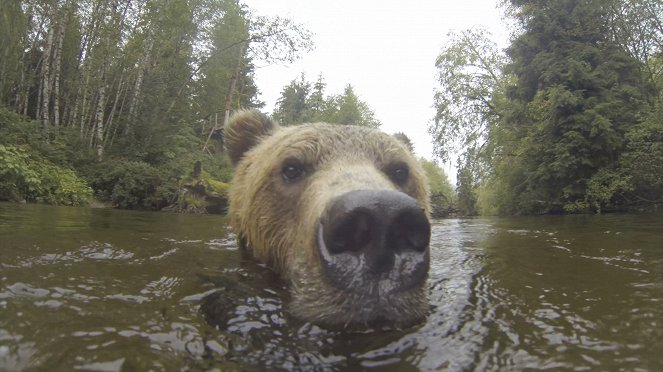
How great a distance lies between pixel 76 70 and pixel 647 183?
2449 cm

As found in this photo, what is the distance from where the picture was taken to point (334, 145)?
10.2 ft

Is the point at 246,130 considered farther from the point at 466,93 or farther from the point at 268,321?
the point at 466,93

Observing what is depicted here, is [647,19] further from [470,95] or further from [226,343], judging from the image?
[226,343]

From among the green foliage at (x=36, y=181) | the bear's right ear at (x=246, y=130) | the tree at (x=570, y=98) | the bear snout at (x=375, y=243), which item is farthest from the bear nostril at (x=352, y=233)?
the tree at (x=570, y=98)

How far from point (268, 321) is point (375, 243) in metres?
0.68

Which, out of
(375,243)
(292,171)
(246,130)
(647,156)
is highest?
(647,156)

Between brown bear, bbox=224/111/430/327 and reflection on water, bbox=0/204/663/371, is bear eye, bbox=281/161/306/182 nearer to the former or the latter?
brown bear, bbox=224/111/430/327

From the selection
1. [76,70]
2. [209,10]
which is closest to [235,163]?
[76,70]

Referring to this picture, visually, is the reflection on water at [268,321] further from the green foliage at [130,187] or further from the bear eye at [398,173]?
the green foliage at [130,187]

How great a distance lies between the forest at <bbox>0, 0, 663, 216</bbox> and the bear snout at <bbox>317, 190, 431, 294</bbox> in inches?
515

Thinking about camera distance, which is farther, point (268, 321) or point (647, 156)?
point (647, 156)

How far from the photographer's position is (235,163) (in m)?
4.46

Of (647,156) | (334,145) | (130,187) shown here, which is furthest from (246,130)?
(647,156)

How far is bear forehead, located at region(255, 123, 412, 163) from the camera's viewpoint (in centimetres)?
301
